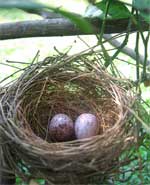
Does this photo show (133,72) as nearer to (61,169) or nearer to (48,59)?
(48,59)

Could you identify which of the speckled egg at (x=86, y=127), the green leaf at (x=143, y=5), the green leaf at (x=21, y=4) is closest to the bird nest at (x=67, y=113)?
the speckled egg at (x=86, y=127)

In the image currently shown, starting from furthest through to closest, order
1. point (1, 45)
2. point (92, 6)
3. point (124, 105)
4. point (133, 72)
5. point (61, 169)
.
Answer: point (1, 45)
point (133, 72)
point (92, 6)
point (124, 105)
point (61, 169)

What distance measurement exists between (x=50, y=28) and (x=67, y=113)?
0.23 meters

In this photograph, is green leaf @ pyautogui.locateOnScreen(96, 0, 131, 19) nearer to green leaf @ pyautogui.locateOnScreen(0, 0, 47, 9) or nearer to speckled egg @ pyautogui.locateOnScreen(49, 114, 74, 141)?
speckled egg @ pyautogui.locateOnScreen(49, 114, 74, 141)

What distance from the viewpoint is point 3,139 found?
85 centimetres

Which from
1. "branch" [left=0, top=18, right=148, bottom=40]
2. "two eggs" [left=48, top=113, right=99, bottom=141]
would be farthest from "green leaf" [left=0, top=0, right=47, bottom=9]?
"branch" [left=0, top=18, right=148, bottom=40]

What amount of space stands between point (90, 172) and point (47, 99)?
35 cm

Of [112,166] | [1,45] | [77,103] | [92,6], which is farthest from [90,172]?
[1,45]

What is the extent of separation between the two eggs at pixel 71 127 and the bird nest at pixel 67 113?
22 mm

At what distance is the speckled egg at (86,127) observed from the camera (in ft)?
3.21

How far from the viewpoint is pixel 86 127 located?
97cm

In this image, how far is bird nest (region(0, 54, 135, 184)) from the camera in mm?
786

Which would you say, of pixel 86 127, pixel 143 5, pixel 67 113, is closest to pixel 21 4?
pixel 143 5

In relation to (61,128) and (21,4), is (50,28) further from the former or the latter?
(21,4)
